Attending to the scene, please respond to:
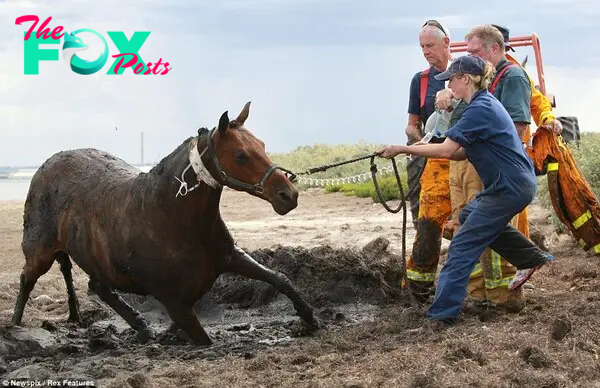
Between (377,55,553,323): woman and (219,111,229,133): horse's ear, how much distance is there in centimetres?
111

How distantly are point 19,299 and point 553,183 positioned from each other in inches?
186

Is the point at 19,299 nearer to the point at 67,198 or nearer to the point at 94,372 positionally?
the point at 67,198

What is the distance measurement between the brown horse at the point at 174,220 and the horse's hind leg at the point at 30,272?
39 cm

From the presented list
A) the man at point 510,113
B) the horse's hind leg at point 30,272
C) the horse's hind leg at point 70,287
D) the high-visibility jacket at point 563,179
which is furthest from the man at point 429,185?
the horse's hind leg at point 30,272

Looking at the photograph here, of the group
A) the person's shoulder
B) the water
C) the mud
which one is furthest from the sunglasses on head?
the water

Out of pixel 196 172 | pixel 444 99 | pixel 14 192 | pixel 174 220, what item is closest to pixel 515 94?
pixel 444 99

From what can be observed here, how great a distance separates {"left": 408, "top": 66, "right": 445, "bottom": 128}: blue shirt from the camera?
896 centimetres

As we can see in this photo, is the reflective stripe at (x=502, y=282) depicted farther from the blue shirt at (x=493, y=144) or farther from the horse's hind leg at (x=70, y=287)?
the horse's hind leg at (x=70, y=287)

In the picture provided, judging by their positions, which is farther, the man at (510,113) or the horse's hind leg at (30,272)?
the horse's hind leg at (30,272)

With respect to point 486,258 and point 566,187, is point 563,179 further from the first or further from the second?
point 486,258

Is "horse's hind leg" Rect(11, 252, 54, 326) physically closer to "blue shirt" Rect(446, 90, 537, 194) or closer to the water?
"blue shirt" Rect(446, 90, 537, 194)

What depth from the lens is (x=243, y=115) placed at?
7523 mm

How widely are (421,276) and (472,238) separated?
1421 mm

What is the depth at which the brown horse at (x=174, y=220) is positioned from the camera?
24.1 feet
